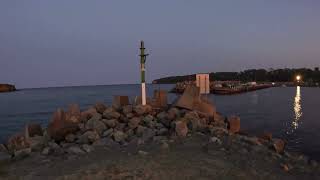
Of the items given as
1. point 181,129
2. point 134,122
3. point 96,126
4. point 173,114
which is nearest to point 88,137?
point 96,126

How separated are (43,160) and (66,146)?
1568 millimetres

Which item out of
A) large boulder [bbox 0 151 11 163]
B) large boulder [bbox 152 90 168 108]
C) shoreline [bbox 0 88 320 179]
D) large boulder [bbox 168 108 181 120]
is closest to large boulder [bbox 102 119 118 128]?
shoreline [bbox 0 88 320 179]

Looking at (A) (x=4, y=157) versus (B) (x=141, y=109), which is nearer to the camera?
(A) (x=4, y=157)

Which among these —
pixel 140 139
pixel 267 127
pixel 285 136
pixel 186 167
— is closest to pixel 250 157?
pixel 186 167

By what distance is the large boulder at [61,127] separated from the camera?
13.4m

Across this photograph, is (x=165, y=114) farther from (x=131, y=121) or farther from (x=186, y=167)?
(x=186, y=167)

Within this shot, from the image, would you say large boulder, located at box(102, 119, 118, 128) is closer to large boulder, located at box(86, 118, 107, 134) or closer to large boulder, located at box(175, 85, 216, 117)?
large boulder, located at box(86, 118, 107, 134)

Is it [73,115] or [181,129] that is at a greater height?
[73,115]

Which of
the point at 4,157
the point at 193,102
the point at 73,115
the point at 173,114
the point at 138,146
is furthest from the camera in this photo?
the point at 193,102

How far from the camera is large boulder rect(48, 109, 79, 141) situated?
13414mm

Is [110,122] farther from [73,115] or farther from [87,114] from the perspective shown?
[73,115]

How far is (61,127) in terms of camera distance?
13656 mm

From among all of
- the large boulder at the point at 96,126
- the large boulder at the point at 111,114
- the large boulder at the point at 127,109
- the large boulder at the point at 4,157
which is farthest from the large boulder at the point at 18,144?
the large boulder at the point at 127,109

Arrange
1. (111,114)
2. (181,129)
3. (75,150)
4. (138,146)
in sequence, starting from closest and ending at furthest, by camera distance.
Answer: (75,150) → (138,146) → (181,129) → (111,114)
